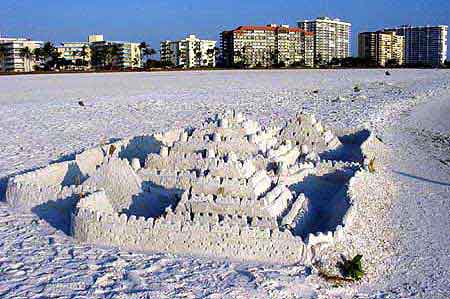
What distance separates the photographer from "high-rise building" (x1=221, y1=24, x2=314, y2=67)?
130375mm

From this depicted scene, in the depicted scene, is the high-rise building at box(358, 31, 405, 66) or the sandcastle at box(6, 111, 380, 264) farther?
the high-rise building at box(358, 31, 405, 66)

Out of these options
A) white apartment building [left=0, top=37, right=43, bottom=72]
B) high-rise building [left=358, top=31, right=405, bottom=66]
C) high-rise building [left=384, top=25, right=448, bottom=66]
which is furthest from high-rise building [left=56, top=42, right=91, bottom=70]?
high-rise building [left=384, top=25, right=448, bottom=66]

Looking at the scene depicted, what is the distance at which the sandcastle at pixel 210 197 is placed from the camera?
1148 centimetres

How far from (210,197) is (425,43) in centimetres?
17718

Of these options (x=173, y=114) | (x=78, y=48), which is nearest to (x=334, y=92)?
(x=173, y=114)

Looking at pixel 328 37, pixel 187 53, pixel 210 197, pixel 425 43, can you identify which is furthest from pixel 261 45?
pixel 210 197

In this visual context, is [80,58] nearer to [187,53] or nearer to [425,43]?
[187,53]

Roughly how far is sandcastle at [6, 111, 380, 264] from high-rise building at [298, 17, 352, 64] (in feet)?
449

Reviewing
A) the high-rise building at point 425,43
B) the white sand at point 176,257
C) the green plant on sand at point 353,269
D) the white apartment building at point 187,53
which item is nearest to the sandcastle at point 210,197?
the white sand at point 176,257

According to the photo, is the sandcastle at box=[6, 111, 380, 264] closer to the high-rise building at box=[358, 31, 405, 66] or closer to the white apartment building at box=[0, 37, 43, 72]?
the white apartment building at box=[0, 37, 43, 72]

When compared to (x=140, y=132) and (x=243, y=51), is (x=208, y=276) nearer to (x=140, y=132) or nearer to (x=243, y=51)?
(x=140, y=132)

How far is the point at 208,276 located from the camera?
1058 cm

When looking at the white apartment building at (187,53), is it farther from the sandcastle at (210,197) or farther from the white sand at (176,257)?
the sandcastle at (210,197)

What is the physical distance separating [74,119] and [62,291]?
71.0 feet
